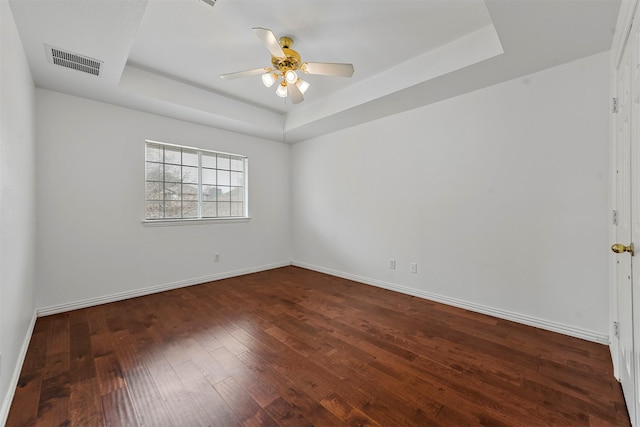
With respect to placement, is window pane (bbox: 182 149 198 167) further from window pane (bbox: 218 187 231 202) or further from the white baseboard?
the white baseboard

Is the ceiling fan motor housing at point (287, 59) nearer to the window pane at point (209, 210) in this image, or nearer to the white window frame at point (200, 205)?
the white window frame at point (200, 205)

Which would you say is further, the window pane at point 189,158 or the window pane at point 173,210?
the window pane at point 189,158

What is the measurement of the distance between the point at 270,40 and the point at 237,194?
2.93 meters

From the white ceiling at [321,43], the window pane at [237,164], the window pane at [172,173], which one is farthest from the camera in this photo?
the window pane at [237,164]

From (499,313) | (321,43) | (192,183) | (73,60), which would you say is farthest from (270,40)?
(499,313)

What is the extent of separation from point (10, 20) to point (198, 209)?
2.64 meters

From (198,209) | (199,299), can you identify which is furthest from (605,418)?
(198,209)

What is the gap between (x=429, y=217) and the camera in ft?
10.5

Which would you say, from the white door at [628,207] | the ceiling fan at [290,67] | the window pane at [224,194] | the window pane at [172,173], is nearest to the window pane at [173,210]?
the window pane at [172,173]

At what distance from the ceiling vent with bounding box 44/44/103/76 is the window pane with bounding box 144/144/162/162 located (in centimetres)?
120

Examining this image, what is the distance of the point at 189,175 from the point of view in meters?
3.93

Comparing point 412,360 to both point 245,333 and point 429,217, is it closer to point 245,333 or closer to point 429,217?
point 245,333

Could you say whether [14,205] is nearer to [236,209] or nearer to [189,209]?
[189,209]

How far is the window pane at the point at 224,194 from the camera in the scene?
431 cm
